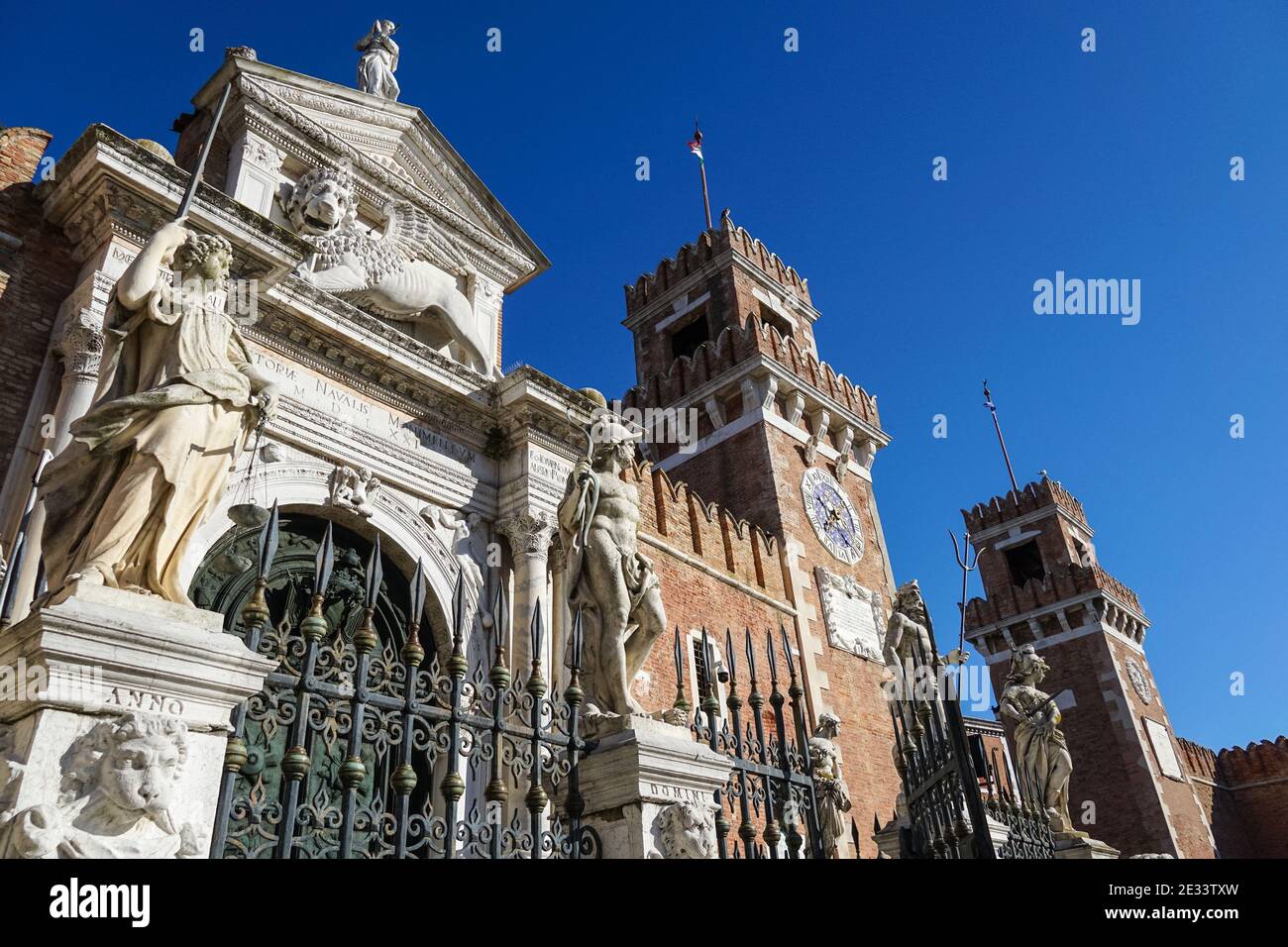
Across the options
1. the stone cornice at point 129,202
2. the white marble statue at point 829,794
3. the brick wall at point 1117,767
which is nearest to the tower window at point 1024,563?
the brick wall at point 1117,767

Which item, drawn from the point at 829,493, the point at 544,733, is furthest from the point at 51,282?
the point at 829,493

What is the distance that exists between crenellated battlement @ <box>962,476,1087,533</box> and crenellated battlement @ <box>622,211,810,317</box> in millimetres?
14056

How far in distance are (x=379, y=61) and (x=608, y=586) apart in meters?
10.8

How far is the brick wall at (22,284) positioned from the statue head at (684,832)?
6.06 metres

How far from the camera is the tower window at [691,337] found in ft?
76.9

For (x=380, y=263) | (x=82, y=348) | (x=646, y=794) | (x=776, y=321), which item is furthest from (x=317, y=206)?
(x=776, y=321)

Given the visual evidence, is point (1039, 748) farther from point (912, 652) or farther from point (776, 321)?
point (776, 321)

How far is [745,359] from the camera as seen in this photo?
67.9 feet

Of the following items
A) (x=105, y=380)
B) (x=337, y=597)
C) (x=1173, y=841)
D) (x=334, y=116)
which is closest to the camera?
(x=105, y=380)

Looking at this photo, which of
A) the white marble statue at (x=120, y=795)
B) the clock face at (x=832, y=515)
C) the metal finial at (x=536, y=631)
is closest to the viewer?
the white marble statue at (x=120, y=795)

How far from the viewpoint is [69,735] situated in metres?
2.70

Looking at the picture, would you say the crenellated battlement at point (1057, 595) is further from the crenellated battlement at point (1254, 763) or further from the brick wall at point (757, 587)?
the brick wall at point (757, 587)
